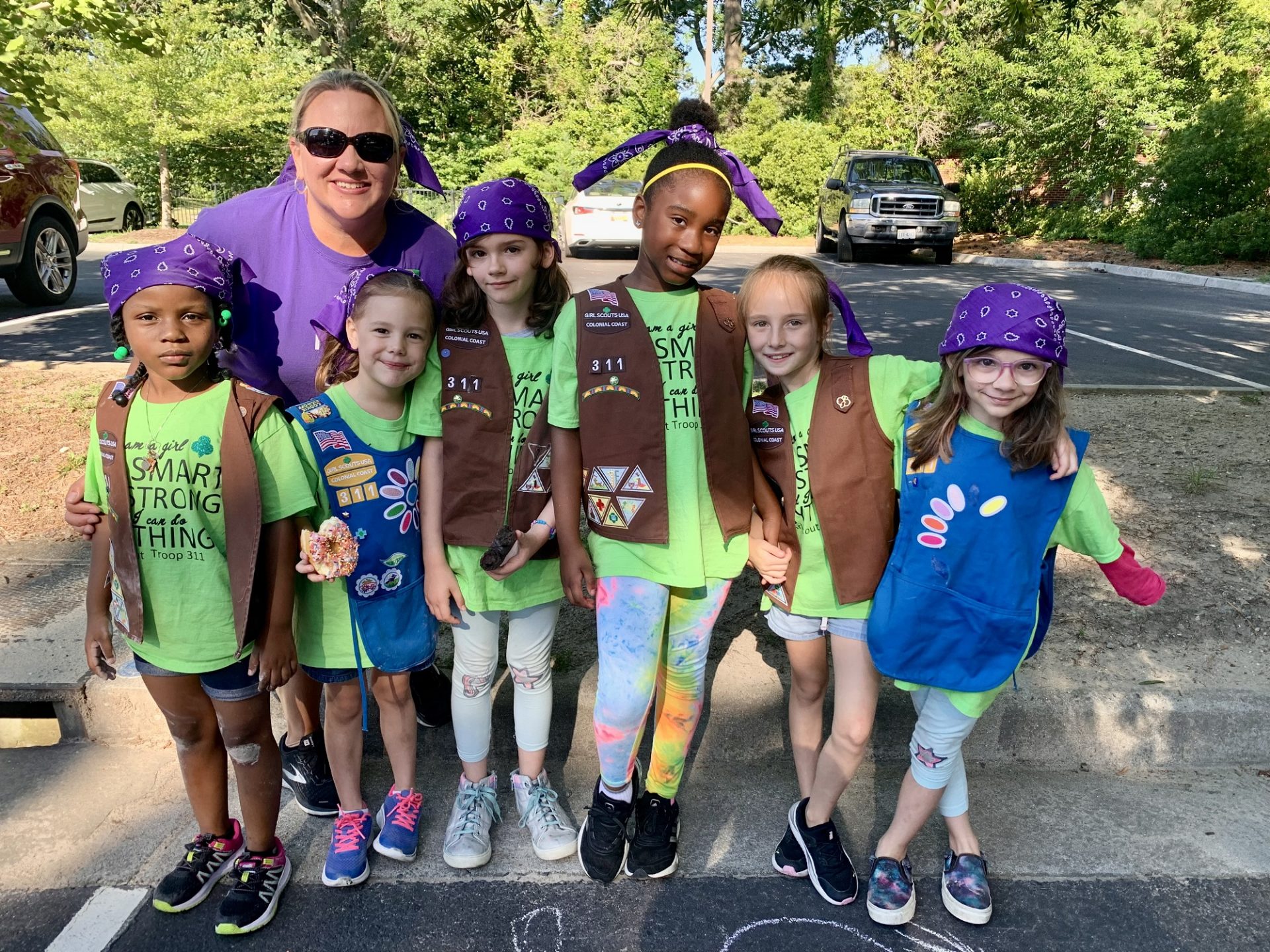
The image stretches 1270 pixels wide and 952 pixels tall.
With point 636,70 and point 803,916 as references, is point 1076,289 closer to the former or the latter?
point 803,916

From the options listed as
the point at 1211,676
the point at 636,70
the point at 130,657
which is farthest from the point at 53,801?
the point at 636,70

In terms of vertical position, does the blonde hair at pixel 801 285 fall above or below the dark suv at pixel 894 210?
below

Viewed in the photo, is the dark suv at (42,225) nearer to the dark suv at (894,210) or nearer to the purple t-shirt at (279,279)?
the purple t-shirt at (279,279)

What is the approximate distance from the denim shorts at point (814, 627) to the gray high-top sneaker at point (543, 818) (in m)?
0.85

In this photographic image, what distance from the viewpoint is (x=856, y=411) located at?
238cm

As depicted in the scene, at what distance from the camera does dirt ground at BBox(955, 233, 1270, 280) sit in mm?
15023

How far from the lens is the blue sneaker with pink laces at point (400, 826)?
255cm

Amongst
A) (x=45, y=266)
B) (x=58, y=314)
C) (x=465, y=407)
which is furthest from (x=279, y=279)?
(x=45, y=266)

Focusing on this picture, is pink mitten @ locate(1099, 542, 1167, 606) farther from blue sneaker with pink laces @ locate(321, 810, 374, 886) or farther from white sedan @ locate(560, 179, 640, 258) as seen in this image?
white sedan @ locate(560, 179, 640, 258)

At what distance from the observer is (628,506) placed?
2.35 meters

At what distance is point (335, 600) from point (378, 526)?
0.79 ft

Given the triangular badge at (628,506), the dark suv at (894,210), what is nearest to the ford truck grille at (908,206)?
the dark suv at (894,210)

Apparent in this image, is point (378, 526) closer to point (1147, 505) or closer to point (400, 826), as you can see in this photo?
point (400, 826)

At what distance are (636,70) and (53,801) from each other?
27922 millimetres
